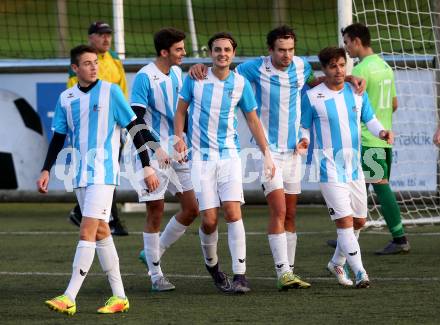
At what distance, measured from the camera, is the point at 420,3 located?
14.9 metres

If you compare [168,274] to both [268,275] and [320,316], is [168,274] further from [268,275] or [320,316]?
[320,316]

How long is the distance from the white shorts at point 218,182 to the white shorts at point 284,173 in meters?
0.25

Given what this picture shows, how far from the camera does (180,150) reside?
Answer: 839cm

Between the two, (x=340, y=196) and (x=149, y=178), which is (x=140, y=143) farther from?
(x=340, y=196)

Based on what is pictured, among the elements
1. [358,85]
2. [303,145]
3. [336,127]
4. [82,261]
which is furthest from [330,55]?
[82,261]

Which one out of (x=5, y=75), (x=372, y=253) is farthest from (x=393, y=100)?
(x=5, y=75)

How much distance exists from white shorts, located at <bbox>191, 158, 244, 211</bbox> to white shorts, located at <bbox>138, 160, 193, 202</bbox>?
1.32ft

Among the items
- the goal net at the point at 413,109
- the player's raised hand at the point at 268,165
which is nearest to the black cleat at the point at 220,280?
the player's raised hand at the point at 268,165

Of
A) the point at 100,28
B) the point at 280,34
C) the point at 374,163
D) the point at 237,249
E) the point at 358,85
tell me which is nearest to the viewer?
the point at 237,249

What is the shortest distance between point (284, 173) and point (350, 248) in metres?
0.74

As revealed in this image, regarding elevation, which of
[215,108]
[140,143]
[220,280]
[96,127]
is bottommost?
[220,280]

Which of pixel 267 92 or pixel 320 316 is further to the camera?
pixel 267 92

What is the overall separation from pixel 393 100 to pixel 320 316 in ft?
11.9

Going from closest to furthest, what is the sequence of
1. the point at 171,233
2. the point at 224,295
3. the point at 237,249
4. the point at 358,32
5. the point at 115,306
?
the point at 115,306 → the point at 224,295 → the point at 237,249 → the point at 171,233 → the point at 358,32
